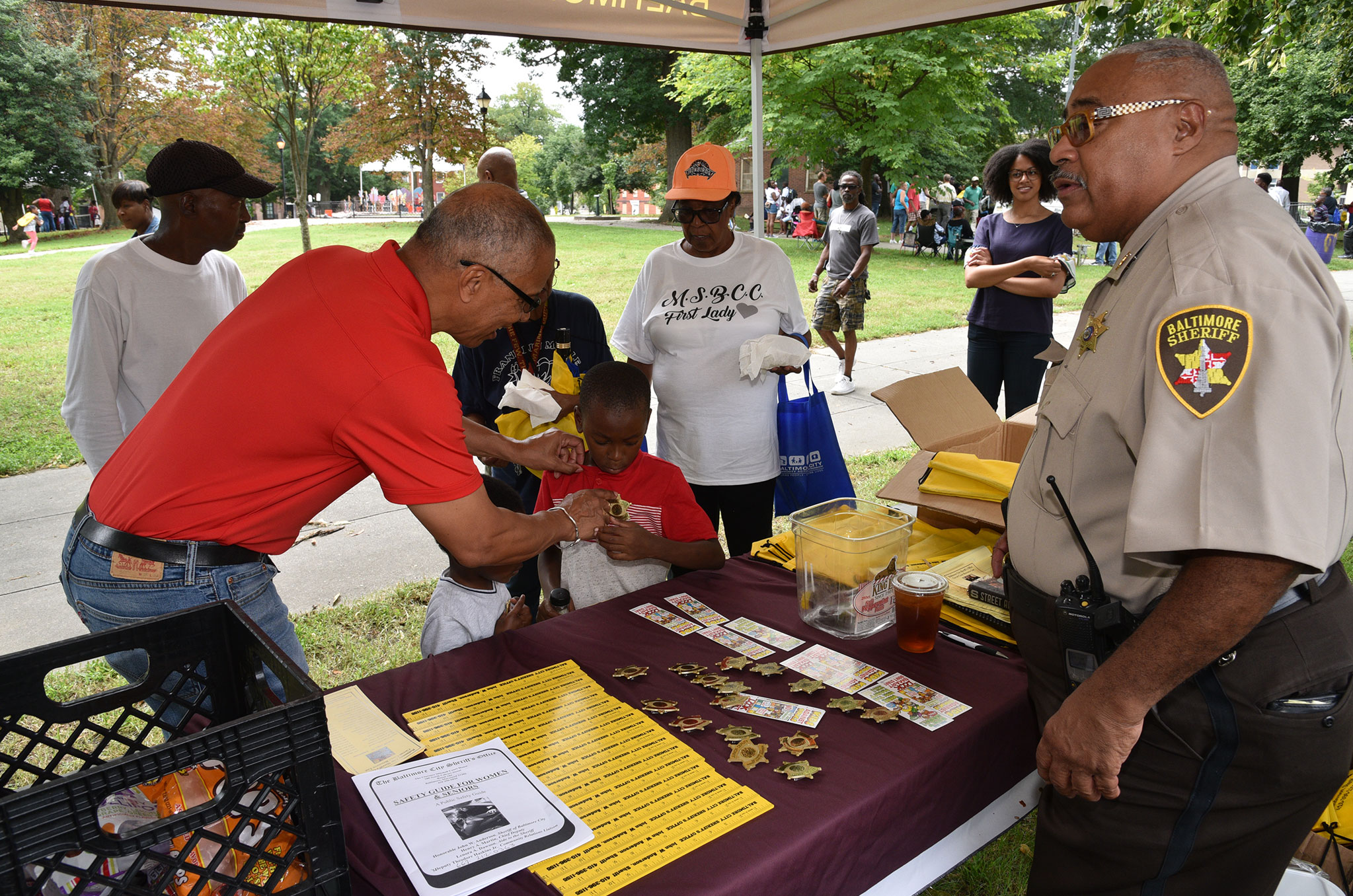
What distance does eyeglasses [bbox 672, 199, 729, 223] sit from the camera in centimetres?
308

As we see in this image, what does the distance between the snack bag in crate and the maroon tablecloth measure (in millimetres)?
211

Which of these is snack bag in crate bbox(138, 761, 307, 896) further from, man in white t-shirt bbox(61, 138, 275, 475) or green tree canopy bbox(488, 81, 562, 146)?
green tree canopy bbox(488, 81, 562, 146)

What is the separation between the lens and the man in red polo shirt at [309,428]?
1.58 m

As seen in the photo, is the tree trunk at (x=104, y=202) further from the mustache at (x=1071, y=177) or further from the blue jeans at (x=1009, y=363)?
the mustache at (x=1071, y=177)

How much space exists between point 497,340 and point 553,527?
1.25m

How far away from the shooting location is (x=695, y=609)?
6.99 ft

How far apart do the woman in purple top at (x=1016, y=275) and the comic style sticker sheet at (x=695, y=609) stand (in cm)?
248

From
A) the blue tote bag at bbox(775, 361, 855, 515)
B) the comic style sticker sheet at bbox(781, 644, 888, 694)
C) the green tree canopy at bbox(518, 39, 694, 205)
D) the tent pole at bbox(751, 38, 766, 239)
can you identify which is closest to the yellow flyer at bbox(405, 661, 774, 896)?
the comic style sticker sheet at bbox(781, 644, 888, 694)

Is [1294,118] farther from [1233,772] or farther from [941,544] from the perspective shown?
[1233,772]

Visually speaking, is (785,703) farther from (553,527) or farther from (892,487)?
(892,487)

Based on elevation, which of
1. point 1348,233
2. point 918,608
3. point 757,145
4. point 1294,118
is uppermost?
point 1294,118

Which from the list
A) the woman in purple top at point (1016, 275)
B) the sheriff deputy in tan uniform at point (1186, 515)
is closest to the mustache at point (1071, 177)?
the sheriff deputy in tan uniform at point (1186, 515)

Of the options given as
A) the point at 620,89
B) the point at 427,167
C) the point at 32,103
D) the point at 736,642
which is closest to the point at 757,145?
the point at 736,642

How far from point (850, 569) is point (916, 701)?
0.35 metres
